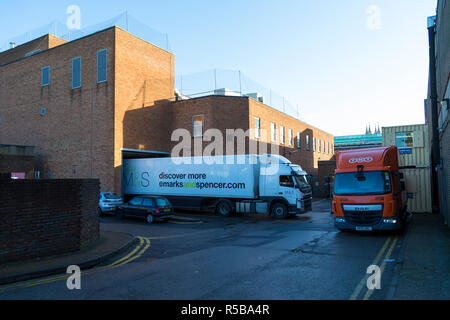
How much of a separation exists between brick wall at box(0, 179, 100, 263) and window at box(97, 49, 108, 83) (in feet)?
56.3

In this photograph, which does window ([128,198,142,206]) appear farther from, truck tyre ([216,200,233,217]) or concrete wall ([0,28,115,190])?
concrete wall ([0,28,115,190])

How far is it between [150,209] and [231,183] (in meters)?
5.36

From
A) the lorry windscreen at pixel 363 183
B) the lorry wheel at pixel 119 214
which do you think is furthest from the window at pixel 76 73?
the lorry windscreen at pixel 363 183

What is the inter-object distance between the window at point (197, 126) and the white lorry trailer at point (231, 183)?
6.03 metres

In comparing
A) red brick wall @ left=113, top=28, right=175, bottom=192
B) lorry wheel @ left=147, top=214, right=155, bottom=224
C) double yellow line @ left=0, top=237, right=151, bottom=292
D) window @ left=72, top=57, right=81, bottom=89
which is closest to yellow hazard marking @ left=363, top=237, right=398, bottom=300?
double yellow line @ left=0, top=237, right=151, bottom=292

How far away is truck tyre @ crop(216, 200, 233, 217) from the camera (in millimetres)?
20031

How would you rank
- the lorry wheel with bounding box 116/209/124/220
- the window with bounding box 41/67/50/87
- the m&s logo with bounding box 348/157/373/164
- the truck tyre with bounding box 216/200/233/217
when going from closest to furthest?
the m&s logo with bounding box 348/157/373/164, the lorry wheel with bounding box 116/209/124/220, the truck tyre with bounding box 216/200/233/217, the window with bounding box 41/67/50/87

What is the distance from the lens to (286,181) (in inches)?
725

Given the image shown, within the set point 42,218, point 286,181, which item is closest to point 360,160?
point 286,181

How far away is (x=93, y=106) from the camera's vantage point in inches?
1013
